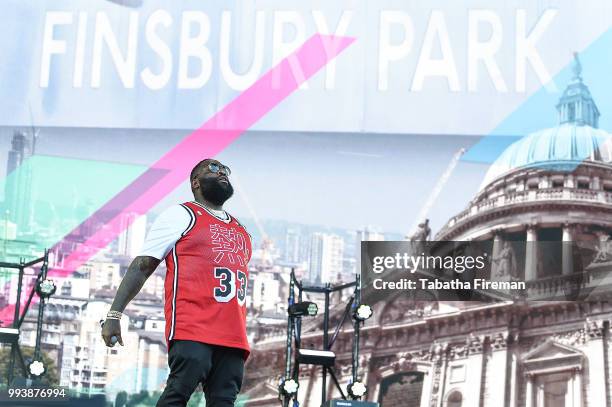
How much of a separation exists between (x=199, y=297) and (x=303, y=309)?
12.3ft

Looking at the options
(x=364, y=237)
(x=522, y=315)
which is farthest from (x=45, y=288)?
(x=522, y=315)

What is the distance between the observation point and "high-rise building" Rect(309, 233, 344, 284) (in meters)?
7.44

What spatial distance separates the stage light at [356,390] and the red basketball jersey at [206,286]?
142 inches

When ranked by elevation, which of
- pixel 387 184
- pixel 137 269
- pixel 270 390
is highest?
pixel 387 184

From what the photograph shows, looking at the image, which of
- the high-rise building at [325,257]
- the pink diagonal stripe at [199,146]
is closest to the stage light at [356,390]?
the high-rise building at [325,257]

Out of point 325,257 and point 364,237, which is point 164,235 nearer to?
point 364,237

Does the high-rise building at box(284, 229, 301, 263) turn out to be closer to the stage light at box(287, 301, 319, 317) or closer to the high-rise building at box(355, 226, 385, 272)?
the high-rise building at box(355, 226, 385, 272)

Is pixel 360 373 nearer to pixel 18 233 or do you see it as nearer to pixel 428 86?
pixel 428 86

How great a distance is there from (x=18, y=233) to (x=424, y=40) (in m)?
3.36

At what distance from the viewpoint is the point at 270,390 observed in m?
7.81

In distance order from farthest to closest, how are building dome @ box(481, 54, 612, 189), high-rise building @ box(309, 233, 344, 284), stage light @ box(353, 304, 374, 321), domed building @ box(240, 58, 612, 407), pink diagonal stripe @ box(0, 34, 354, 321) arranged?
high-rise building @ box(309, 233, 344, 284) < pink diagonal stripe @ box(0, 34, 354, 321) < domed building @ box(240, 58, 612, 407) < building dome @ box(481, 54, 612, 189) < stage light @ box(353, 304, 374, 321)

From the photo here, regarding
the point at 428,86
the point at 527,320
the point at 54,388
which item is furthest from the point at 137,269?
the point at 527,320

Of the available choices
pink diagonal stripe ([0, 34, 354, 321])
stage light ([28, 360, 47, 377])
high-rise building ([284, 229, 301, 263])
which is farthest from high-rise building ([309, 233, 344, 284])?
stage light ([28, 360, 47, 377])

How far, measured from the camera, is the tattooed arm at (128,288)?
2.33 m
